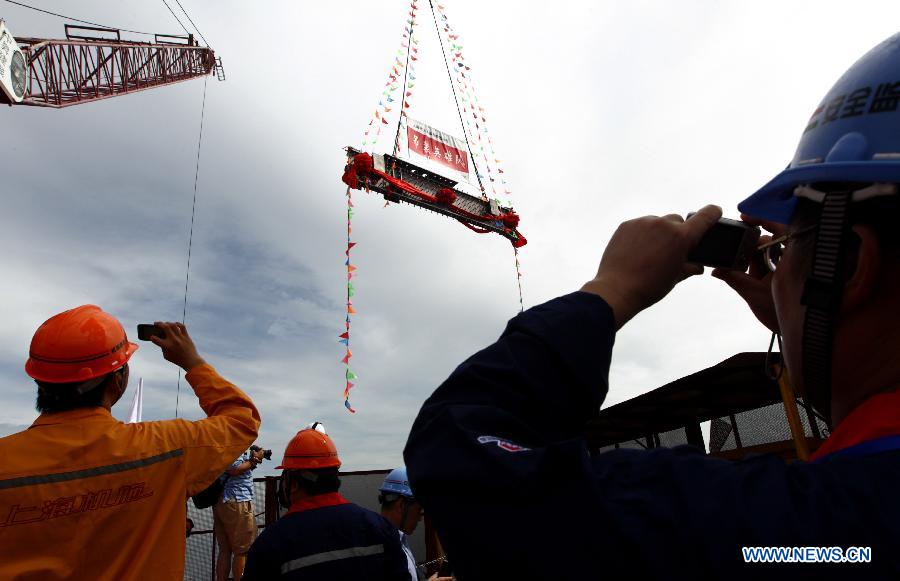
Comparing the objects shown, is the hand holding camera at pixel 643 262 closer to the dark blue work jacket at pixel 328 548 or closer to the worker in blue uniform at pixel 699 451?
the worker in blue uniform at pixel 699 451

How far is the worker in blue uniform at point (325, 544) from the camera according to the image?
3334 millimetres

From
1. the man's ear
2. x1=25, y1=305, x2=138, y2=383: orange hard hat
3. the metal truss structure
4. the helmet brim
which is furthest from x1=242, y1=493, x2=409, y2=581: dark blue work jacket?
the metal truss structure

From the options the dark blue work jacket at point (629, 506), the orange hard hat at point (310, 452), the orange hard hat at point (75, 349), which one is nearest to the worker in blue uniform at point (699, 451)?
the dark blue work jacket at point (629, 506)

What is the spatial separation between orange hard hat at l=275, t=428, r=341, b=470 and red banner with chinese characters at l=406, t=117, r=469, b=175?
1740 centimetres

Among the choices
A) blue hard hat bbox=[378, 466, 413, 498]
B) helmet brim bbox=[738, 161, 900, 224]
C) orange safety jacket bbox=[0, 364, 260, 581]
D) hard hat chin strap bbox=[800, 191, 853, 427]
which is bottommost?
blue hard hat bbox=[378, 466, 413, 498]

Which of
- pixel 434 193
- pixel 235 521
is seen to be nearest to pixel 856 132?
pixel 235 521

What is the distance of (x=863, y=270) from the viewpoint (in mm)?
830

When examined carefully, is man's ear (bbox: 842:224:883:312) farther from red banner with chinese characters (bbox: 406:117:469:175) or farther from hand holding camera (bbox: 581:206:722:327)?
red banner with chinese characters (bbox: 406:117:469:175)

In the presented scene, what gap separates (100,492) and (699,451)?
2238 mm

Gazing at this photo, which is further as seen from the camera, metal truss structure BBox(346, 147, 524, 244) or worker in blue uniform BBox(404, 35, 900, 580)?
metal truss structure BBox(346, 147, 524, 244)

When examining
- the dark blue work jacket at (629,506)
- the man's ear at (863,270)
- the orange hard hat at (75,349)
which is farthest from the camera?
the orange hard hat at (75,349)

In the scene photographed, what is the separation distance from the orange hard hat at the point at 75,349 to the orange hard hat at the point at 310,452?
87.6 inches

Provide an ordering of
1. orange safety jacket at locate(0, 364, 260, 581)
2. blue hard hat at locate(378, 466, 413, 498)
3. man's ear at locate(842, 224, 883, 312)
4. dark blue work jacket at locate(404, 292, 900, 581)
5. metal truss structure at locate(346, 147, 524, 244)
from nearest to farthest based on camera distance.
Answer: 1. dark blue work jacket at locate(404, 292, 900, 581)
2. man's ear at locate(842, 224, 883, 312)
3. orange safety jacket at locate(0, 364, 260, 581)
4. blue hard hat at locate(378, 466, 413, 498)
5. metal truss structure at locate(346, 147, 524, 244)

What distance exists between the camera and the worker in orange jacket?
78.8 inches
